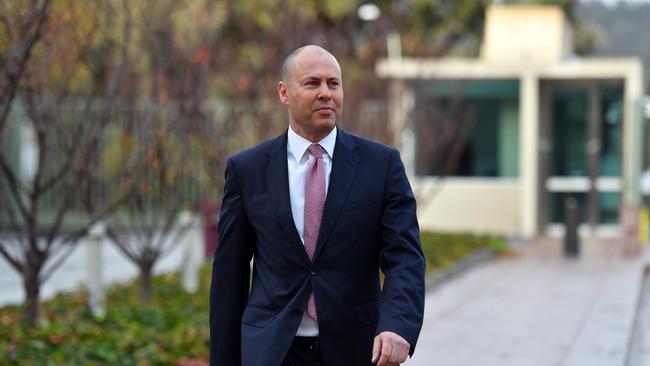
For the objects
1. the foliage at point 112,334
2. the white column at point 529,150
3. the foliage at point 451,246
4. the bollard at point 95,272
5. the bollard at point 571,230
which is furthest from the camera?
the white column at point 529,150

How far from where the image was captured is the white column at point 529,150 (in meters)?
22.0

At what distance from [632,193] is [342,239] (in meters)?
15.3

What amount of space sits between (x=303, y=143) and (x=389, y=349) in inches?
29.5

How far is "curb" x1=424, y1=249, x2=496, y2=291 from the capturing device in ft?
46.1

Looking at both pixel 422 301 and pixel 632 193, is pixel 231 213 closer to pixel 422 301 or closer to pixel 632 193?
pixel 422 301

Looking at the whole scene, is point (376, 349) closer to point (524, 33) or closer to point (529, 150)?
point (529, 150)

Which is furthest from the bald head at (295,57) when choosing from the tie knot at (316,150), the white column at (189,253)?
the white column at (189,253)

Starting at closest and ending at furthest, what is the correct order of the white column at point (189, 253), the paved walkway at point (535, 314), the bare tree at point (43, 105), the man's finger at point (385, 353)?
the man's finger at point (385, 353), the bare tree at point (43, 105), the paved walkway at point (535, 314), the white column at point (189, 253)

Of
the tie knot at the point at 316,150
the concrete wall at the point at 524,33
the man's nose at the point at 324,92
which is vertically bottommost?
the tie knot at the point at 316,150

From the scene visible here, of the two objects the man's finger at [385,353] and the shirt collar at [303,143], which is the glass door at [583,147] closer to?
the shirt collar at [303,143]

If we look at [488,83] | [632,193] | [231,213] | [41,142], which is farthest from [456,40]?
[231,213]

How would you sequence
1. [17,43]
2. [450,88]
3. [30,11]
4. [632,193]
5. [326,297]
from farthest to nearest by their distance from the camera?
[450,88] < [632,193] < [17,43] < [30,11] < [326,297]

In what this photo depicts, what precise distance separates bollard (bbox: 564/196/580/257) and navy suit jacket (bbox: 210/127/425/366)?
14.0 meters

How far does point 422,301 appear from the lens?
4.05 m
